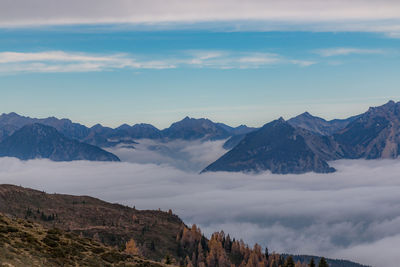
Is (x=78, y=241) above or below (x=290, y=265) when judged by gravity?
above

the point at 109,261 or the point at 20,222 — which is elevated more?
the point at 20,222

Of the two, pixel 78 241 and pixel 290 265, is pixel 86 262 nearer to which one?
pixel 78 241

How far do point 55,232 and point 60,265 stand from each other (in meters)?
18.4

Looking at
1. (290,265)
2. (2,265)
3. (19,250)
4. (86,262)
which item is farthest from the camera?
(290,265)

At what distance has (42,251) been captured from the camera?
282ft

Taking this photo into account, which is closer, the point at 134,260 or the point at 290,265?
the point at 134,260

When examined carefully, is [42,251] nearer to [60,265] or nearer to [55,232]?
[60,265]

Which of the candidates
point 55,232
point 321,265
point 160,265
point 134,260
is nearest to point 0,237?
point 55,232

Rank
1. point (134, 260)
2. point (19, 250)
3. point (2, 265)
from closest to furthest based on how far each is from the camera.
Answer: point (2, 265), point (19, 250), point (134, 260)

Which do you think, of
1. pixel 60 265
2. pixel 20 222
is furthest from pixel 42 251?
pixel 20 222

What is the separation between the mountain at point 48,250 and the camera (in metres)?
78.7

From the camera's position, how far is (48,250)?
87.5 m

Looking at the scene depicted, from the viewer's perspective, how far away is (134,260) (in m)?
104

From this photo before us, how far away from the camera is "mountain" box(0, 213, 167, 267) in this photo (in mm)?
78688
